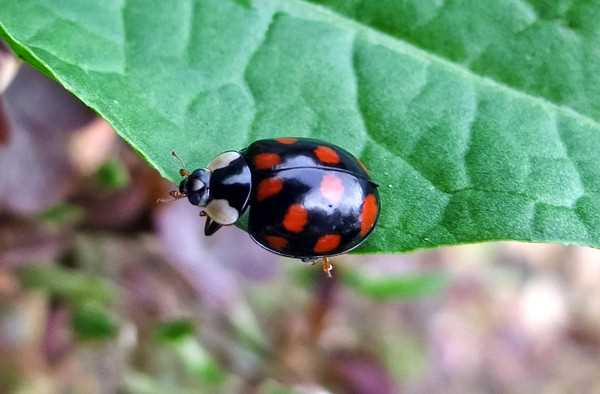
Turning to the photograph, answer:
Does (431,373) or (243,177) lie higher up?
(243,177)

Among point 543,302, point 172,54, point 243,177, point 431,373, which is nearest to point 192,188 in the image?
point 243,177

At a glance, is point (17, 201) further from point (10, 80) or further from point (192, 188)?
point (192, 188)

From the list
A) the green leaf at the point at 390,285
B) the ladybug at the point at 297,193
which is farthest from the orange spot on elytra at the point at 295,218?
the green leaf at the point at 390,285

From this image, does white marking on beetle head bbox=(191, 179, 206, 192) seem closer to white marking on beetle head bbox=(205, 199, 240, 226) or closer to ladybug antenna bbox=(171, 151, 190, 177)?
white marking on beetle head bbox=(205, 199, 240, 226)

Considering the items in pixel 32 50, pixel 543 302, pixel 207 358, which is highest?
pixel 32 50

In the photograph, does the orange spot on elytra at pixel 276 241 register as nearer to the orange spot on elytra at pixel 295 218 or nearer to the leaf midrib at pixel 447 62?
the orange spot on elytra at pixel 295 218

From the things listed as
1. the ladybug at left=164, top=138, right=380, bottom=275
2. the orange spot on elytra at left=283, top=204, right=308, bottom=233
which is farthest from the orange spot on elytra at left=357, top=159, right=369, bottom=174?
the orange spot on elytra at left=283, top=204, right=308, bottom=233
